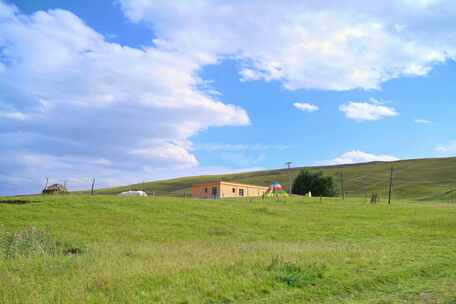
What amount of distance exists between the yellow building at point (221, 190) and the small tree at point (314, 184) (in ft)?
57.3

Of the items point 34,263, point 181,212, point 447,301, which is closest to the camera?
point 447,301

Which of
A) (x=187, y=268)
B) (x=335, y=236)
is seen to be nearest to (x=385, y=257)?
(x=187, y=268)

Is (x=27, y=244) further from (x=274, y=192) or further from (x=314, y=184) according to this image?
(x=314, y=184)

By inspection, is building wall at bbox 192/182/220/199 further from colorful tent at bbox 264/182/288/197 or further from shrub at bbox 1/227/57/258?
shrub at bbox 1/227/57/258

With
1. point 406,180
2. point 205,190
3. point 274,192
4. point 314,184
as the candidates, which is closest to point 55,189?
point 205,190

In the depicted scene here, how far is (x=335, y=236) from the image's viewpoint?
88.7ft

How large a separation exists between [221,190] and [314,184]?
2892 cm

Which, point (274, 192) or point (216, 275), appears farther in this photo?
point (274, 192)

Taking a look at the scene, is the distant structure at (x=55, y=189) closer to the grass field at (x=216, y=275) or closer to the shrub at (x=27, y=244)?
the grass field at (x=216, y=275)

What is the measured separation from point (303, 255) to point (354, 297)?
15.4 ft

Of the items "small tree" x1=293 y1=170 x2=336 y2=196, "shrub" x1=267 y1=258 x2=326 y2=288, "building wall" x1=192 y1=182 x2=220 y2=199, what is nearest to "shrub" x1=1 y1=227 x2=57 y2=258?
"shrub" x1=267 y1=258 x2=326 y2=288

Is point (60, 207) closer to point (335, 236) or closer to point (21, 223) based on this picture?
point (21, 223)

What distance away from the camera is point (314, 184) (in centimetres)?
9069

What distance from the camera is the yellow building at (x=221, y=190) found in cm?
6812
